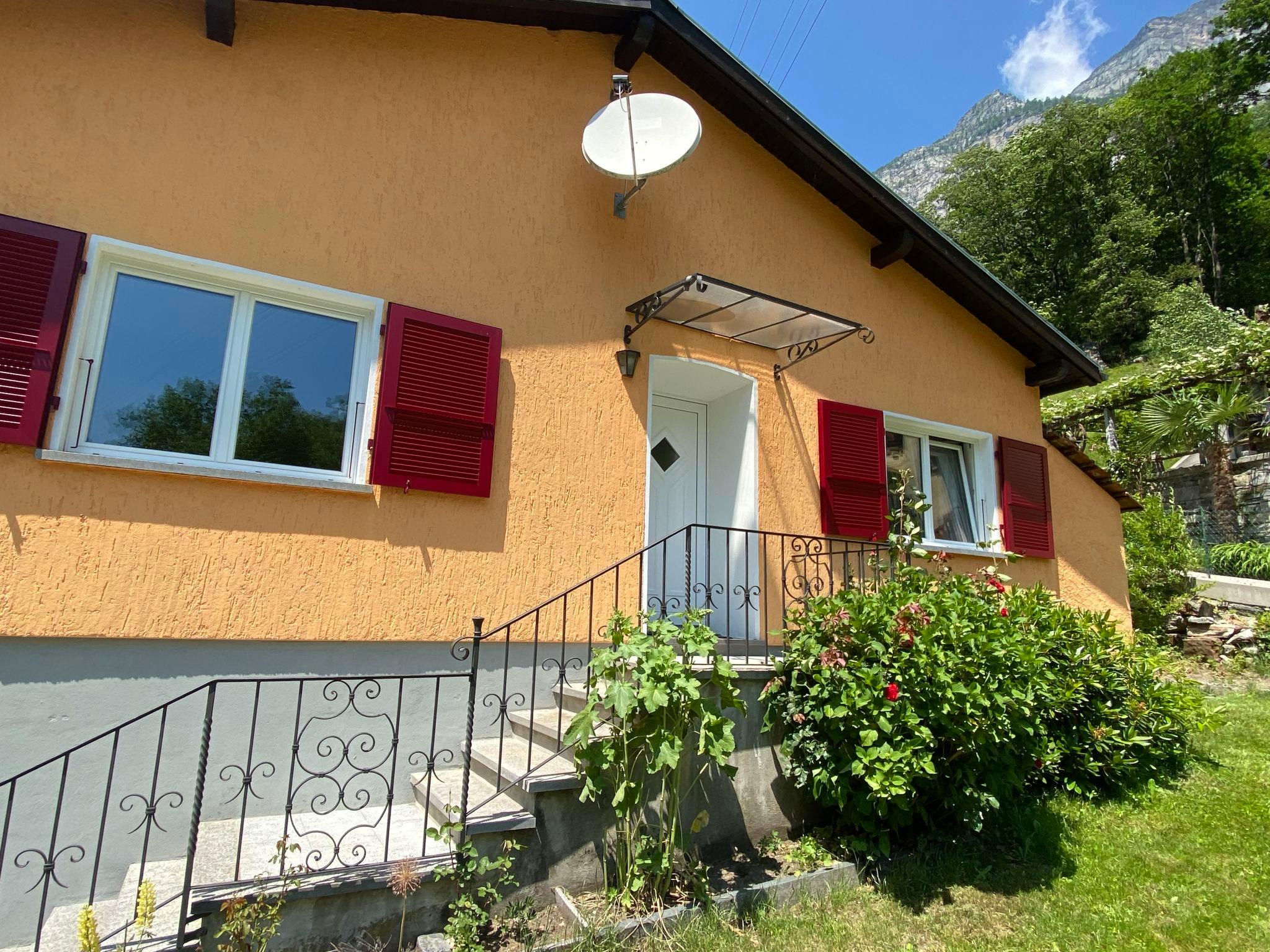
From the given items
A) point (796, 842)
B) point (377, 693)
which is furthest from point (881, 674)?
point (377, 693)

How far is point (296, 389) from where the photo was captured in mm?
4340

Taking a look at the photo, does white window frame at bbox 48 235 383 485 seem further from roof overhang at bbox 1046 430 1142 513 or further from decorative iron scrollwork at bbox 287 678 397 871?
roof overhang at bbox 1046 430 1142 513

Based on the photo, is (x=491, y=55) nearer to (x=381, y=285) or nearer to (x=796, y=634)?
(x=381, y=285)

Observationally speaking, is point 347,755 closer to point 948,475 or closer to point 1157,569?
point 948,475

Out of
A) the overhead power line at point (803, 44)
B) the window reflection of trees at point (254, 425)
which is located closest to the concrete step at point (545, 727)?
the window reflection of trees at point (254, 425)

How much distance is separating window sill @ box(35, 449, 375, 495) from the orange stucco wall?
0.05m

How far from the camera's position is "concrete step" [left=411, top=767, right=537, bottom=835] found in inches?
130

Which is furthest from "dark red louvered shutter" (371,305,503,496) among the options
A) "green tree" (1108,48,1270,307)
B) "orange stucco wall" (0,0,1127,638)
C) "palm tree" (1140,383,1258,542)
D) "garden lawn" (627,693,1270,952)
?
"green tree" (1108,48,1270,307)

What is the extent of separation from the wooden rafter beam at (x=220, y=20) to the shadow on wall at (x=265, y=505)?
2.44 metres

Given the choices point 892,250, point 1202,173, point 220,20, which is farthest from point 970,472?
point 1202,173

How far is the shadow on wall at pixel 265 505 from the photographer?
350cm

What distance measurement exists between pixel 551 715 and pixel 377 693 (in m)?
1.03

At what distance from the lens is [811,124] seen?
6219 millimetres

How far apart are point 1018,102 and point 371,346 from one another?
177 m
